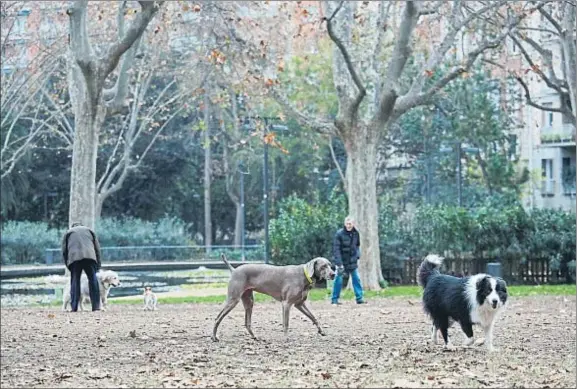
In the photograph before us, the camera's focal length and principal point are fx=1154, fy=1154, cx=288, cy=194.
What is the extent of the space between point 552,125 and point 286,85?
1884 cm

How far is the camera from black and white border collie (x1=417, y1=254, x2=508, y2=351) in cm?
1402

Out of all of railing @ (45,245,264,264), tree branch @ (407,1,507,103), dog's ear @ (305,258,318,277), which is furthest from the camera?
railing @ (45,245,264,264)

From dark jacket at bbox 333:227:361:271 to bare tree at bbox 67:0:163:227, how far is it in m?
6.20

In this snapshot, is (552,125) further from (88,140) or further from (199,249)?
(88,140)

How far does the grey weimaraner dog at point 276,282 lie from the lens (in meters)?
16.1

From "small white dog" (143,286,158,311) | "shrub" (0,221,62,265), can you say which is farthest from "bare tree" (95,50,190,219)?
"small white dog" (143,286,158,311)

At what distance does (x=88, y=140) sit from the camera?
27.9 meters

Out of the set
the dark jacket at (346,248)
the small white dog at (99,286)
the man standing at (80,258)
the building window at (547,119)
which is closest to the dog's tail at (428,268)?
the man standing at (80,258)

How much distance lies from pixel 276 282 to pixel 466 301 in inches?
125

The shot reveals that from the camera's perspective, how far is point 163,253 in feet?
178

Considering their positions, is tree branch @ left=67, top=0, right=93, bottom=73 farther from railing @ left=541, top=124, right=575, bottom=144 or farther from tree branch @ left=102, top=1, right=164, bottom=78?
railing @ left=541, top=124, right=575, bottom=144

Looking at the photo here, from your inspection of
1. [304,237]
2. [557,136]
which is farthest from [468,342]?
[557,136]

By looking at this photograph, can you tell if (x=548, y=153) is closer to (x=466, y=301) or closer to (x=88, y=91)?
(x=88, y=91)

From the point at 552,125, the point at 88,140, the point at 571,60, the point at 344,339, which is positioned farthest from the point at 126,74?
the point at 552,125
